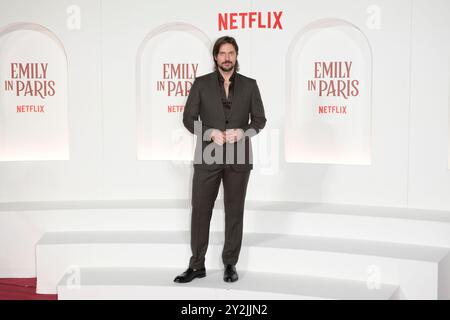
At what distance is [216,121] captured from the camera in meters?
3.63

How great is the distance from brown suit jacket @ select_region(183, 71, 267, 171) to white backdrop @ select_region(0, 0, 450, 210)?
5.00 ft

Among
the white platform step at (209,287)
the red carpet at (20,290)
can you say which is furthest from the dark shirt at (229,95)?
the red carpet at (20,290)

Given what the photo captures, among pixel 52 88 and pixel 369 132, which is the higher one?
pixel 52 88

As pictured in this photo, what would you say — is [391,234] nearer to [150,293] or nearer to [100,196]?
[150,293]

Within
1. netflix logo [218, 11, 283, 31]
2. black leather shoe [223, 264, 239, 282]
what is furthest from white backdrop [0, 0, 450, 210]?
black leather shoe [223, 264, 239, 282]

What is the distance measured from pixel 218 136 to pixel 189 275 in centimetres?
100

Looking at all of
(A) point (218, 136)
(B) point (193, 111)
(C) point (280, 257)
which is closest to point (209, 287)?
(C) point (280, 257)

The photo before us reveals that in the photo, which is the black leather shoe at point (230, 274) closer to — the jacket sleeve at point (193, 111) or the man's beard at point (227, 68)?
the jacket sleeve at point (193, 111)

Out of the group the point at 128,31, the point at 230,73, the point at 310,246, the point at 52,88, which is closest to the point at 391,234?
the point at 310,246

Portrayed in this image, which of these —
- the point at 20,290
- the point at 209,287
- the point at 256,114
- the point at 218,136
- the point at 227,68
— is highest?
the point at 227,68

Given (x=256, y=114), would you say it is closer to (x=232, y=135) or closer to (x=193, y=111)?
(x=232, y=135)

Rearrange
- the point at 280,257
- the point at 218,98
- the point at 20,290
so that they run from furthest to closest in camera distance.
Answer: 1. the point at 20,290
2. the point at 280,257
3. the point at 218,98

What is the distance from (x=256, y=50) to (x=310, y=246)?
198 cm

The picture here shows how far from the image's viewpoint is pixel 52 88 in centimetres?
541
